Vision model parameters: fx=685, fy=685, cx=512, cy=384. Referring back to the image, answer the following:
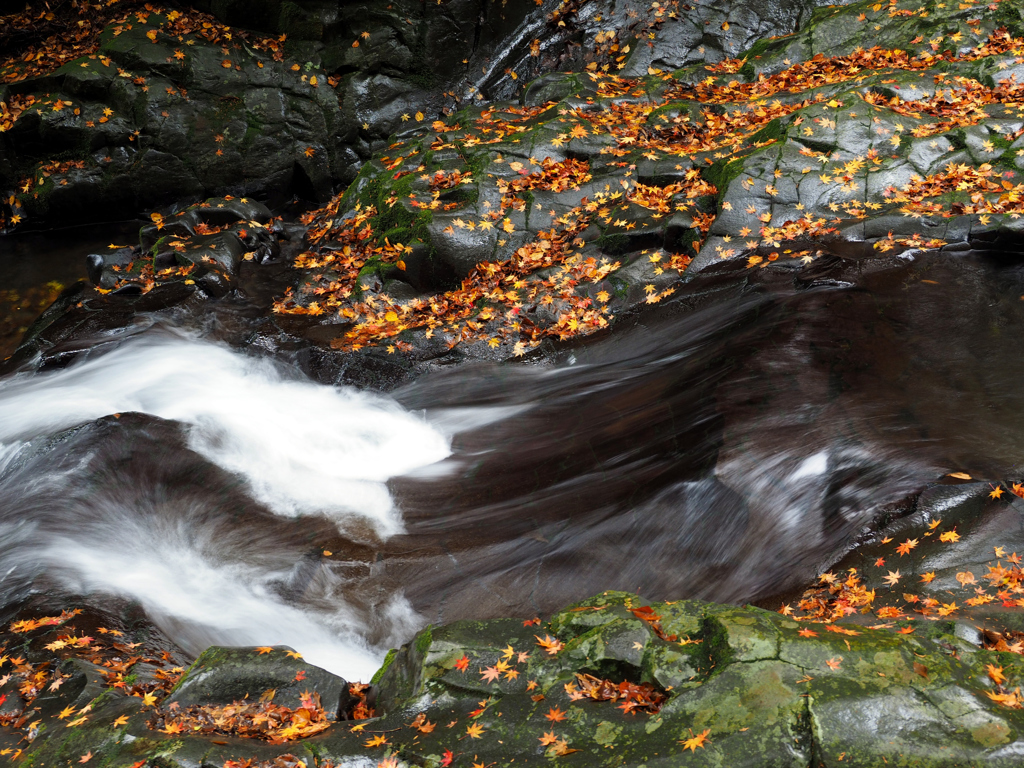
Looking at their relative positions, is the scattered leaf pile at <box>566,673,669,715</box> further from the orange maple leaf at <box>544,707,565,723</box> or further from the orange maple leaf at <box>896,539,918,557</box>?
the orange maple leaf at <box>896,539,918,557</box>

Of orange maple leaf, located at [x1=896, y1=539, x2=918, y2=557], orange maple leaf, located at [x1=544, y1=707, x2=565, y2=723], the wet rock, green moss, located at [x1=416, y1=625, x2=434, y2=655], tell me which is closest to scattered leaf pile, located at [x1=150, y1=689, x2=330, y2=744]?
the wet rock

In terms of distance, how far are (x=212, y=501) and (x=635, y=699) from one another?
4485 mm

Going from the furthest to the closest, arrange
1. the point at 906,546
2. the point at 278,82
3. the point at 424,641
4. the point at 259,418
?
the point at 278,82, the point at 259,418, the point at 906,546, the point at 424,641

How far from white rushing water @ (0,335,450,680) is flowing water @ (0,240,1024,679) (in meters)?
0.02

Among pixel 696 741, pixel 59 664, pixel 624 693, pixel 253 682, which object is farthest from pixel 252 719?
pixel 696 741

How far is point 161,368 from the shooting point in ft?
26.3

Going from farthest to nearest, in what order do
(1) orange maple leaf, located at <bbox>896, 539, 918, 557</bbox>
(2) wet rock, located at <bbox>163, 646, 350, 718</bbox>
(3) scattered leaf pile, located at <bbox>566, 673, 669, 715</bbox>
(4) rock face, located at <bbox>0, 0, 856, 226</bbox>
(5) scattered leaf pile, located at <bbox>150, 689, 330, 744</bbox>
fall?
(4) rock face, located at <bbox>0, 0, 856, 226</bbox> → (1) orange maple leaf, located at <bbox>896, 539, 918, 557</bbox> → (2) wet rock, located at <bbox>163, 646, 350, 718</bbox> → (5) scattered leaf pile, located at <bbox>150, 689, 330, 744</bbox> → (3) scattered leaf pile, located at <bbox>566, 673, 669, 715</bbox>

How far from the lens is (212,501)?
629cm

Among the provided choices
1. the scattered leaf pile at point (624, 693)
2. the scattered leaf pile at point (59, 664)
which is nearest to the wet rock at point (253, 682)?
the scattered leaf pile at point (59, 664)

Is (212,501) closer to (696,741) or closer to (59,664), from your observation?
(59,664)

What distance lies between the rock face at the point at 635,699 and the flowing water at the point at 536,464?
148 cm

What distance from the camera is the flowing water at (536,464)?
17.4 ft

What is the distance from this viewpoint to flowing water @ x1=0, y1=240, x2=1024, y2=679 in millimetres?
5289

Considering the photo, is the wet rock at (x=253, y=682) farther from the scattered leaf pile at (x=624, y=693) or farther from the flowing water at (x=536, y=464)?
the scattered leaf pile at (x=624, y=693)
